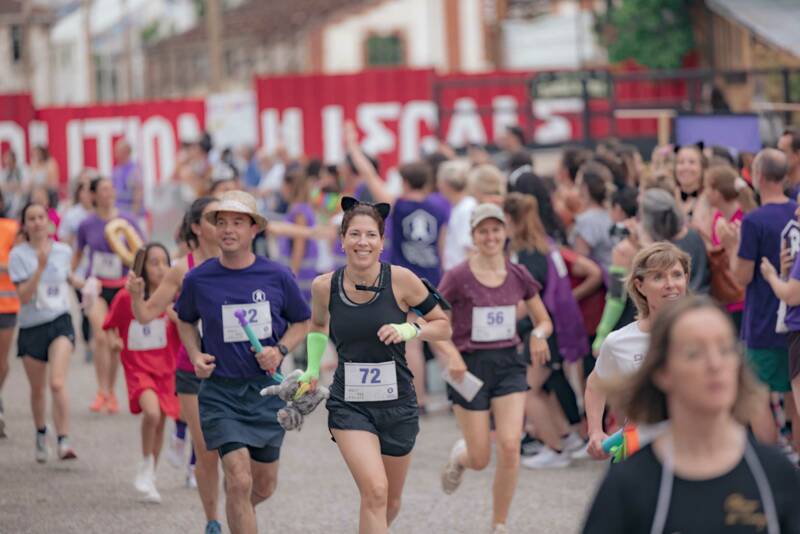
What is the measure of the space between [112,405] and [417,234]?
9.43ft

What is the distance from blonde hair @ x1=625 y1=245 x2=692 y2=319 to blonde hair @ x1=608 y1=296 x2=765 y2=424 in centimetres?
236

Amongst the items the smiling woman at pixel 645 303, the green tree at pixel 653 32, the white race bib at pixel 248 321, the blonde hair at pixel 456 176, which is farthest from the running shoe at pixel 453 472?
the green tree at pixel 653 32

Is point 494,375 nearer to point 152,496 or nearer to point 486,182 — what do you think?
point 152,496

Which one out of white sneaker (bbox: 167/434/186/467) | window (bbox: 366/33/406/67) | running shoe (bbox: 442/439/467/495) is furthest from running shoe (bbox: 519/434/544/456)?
window (bbox: 366/33/406/67)

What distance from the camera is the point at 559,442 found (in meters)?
10.9

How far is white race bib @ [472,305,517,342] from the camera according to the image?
896 centimetres

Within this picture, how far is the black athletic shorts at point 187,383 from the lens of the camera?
332 inches

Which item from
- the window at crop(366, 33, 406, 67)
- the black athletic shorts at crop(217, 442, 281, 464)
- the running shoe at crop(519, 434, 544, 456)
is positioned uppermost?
the window at crop(366, 33, 406, 67)

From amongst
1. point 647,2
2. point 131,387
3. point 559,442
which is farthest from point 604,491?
point 647,2

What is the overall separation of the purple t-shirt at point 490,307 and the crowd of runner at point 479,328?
1 centimetres

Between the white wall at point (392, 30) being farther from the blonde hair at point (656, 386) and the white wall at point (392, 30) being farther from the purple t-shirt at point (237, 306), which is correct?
the blonde hair at point (656, 386)

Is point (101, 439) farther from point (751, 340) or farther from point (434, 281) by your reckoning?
point (751, 340)

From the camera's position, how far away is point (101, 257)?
43.1 ft

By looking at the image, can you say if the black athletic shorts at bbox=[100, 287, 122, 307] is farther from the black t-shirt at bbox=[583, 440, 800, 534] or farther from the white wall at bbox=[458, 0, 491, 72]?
the white wall at bbox=[458, 0, 491, 72]
